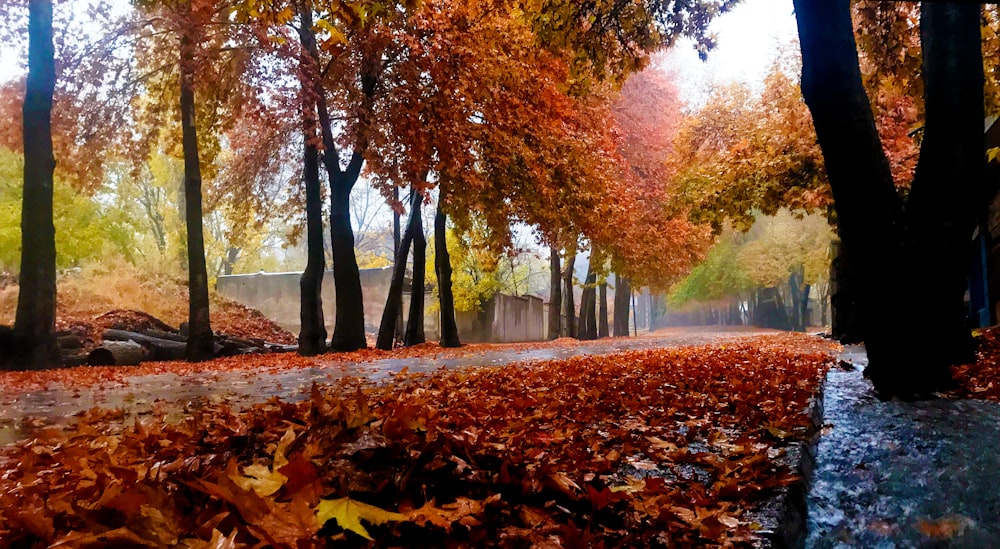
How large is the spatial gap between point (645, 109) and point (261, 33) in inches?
847

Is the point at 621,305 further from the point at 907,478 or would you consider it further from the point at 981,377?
the point at 907,478

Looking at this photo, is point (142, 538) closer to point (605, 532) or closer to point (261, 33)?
point (605, 532)

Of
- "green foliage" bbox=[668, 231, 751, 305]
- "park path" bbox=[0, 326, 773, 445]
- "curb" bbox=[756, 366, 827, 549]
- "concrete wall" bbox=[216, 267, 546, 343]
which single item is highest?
"green foliage" bbox=[668, 231, 751, 305]

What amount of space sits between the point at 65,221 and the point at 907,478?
74.2ft

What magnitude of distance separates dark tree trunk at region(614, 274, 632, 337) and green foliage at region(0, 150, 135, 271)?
22.2 m

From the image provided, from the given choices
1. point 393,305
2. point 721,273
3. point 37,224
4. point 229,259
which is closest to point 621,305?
point 721,273

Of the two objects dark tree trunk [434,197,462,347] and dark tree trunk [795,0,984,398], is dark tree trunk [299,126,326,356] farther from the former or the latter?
dark tree trunk [795,0,984,398]

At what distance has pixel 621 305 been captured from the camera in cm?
3419

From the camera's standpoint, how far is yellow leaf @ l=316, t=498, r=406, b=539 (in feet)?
5.43

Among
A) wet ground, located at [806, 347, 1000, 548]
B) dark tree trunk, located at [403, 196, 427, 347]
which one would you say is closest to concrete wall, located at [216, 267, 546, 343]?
dark tree trunk, located at [403, 196, 427, 347]

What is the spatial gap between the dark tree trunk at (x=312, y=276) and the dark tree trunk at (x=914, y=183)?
37.7 feet

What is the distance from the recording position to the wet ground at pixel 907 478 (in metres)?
2.10

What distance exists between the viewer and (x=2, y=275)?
2162 centimetres

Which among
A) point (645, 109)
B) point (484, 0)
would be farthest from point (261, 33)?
point (645, 109)
